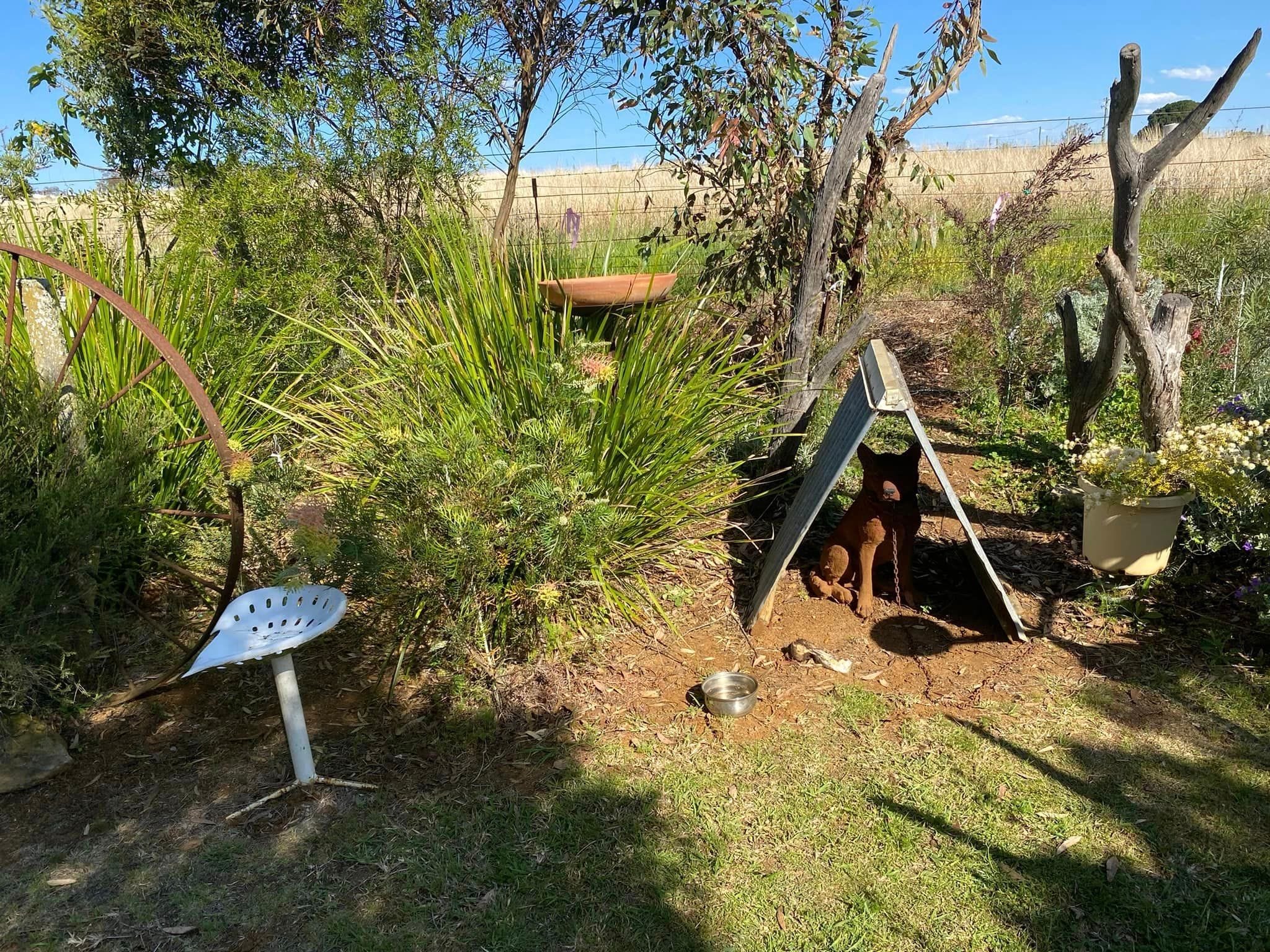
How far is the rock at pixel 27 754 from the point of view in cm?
256

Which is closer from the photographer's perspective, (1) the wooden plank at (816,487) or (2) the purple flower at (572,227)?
(1) the wooden plank at (816,487)

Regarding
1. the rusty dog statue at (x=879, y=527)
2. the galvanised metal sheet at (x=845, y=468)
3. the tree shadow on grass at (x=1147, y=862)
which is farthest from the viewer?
the rusty dog statue at (x=879, y=527)

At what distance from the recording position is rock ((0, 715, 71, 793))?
2.56 m

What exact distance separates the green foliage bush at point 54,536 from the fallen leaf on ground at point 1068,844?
2.89m

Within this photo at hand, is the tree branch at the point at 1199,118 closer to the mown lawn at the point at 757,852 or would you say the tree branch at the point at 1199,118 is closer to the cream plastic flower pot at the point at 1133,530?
the cream plastic flower pot at the point at 1133,530

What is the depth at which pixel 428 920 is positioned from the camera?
205cm

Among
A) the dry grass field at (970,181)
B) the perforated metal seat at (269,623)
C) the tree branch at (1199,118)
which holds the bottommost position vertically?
the perforated metal seat at (269,623)

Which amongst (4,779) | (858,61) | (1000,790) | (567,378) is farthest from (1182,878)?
(858,61)

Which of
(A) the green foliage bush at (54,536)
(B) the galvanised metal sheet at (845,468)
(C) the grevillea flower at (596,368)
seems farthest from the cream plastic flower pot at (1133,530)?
(A) the green foliage bush at (54,536)

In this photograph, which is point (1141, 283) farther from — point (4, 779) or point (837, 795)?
point (4, 779)

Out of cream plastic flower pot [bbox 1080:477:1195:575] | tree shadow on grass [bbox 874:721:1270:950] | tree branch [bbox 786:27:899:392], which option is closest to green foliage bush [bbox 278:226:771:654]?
tree branch [bbox 786:27:899:392]

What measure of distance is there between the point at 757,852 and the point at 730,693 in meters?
0.67

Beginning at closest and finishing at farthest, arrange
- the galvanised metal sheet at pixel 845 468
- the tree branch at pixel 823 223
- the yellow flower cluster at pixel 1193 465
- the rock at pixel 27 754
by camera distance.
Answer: the rock at pixel 27 754
the galvanised metal sheet at pixel 845 468
the yellow flower cluster at pixel 1193 465
the tree branch at pixel 823 223

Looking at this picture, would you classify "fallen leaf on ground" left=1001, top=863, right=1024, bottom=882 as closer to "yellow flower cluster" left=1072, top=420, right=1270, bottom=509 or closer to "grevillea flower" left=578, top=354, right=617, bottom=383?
"yellow flower cluster" left=1072, top=420, right=1270, bottom=509
